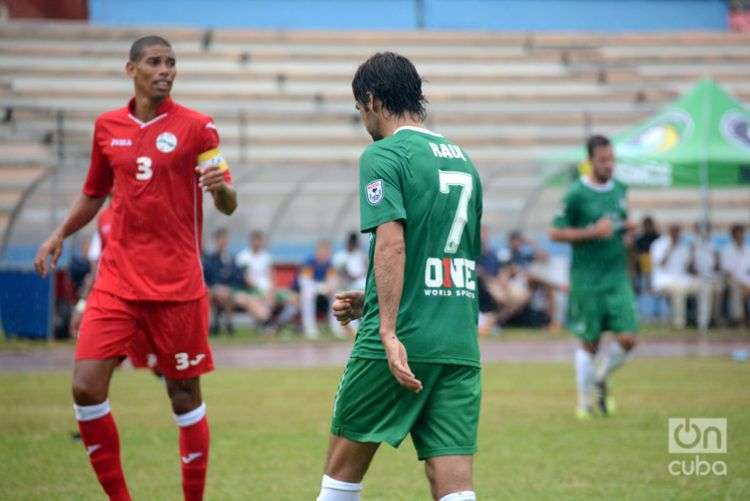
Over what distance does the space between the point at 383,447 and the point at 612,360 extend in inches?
109

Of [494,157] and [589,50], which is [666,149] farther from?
[589,50]

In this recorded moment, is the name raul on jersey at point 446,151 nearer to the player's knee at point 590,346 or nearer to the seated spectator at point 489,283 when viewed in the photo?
the player's knee at point 590,346

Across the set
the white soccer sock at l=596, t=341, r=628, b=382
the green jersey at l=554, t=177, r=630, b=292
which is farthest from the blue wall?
the white soccer sock at l=596, t=341, r=628, b=382

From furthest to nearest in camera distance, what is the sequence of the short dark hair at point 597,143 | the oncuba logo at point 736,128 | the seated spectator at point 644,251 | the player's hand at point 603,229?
the seated spectator at point 644,251
the oncuba logo at point 736,128
the short dark hair at point 597,143
the player's hand at point 603,229

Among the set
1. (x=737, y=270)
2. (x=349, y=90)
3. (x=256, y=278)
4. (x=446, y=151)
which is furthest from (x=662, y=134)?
(x=446, y=151)

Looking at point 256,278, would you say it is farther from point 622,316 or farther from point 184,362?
point 184,362

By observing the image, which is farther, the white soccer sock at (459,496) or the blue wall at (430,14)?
the blue wall at (430,14)

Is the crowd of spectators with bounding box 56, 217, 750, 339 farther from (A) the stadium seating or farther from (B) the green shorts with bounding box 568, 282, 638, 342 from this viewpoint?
(B) the green shorts with bounding box 568, 282, 638, 342

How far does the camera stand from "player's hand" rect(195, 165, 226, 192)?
24.2 ft

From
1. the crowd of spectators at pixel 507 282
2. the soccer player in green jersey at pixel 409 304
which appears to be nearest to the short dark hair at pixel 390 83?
the soccer player in green jersey at pixel 409 304

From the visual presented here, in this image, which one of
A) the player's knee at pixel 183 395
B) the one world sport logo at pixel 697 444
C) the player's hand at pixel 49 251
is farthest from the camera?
the one world sport logo at pixel 697 444

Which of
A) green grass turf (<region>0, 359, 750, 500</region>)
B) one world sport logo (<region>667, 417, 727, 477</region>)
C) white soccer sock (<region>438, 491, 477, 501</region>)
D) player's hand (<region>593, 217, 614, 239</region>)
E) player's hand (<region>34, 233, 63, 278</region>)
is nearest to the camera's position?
white soccer sock (<region>438, 491, 477, 501</region>)

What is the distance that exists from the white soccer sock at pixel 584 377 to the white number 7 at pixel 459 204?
7342 mm

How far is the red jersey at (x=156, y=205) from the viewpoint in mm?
7680
